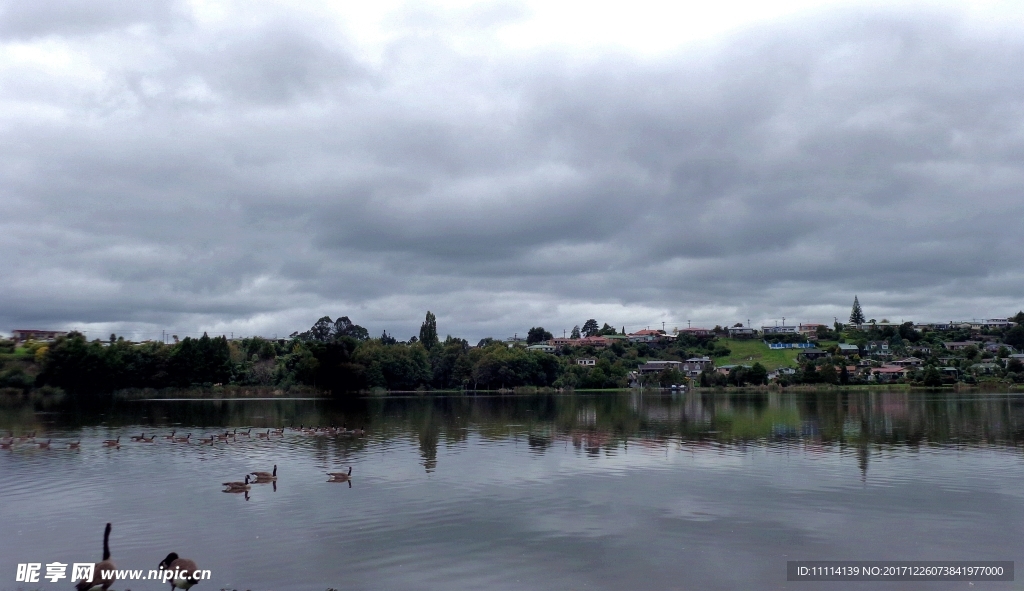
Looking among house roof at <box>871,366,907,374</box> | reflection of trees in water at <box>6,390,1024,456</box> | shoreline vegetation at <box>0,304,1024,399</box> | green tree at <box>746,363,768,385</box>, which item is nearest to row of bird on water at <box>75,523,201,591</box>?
reflection of trees in water at <box>6,390,1024,456</box>

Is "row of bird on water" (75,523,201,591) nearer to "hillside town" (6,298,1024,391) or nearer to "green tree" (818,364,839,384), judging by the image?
"hillside town" (6,298,1024,391)

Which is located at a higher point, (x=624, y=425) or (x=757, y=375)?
(x=757, y=375)

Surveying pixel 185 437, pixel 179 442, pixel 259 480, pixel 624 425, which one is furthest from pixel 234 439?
pixel 624 425

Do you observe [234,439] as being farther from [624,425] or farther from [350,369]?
[350,369]

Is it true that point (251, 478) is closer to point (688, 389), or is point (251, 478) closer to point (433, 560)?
point (433, 560)

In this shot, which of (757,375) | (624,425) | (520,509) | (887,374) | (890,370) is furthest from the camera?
(890,370)

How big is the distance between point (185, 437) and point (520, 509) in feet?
107

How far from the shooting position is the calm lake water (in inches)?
713

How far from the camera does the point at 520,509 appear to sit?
24969mm

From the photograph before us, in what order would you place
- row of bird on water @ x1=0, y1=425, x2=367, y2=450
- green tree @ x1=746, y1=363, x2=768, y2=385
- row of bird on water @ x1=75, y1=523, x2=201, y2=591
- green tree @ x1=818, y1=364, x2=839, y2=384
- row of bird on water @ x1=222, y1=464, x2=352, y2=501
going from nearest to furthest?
1. row of bird on water @ x1=75, y1=523, x2=201, y2=591
2. row of bird on water @ x1=222, y1=464, x2=352, y2=501
3. row of bird on water @ x1=0, y1=425, x2=367, y2=450
4. green tree @ x1=818, y1=364, x2=839, y2=384
5. green tree @ x1=746, y1=363, x2=768, y2=385

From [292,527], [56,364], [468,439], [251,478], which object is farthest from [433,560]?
[56,364]

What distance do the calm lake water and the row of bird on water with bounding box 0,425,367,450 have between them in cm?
107

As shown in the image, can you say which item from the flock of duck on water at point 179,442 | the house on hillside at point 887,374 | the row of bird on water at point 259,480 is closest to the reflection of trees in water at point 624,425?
the flock of duck on water at point 179,442

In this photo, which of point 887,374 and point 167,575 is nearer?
point 167,575
